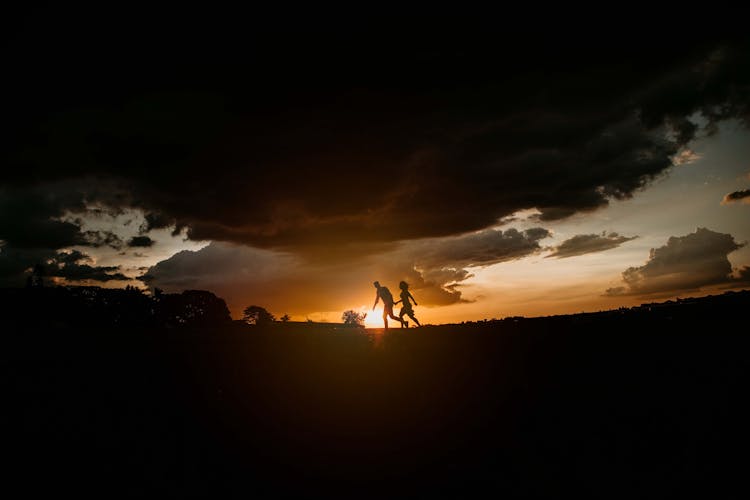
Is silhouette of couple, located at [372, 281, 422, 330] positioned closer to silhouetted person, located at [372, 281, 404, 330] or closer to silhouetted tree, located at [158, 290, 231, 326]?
silhouetted person, located at [372, 281, 404, 330]

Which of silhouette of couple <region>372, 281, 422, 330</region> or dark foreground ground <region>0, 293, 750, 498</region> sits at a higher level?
silhouette of couple <region>372, 281, 422, 330</region>

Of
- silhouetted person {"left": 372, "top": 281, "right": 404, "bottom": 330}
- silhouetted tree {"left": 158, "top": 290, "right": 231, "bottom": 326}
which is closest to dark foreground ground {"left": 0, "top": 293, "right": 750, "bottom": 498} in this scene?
silhouetted person {"left": 372, "top": 281, "right": 404, "bottom": 330}

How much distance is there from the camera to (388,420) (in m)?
8.60

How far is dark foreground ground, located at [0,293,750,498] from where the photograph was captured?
6.46 meters

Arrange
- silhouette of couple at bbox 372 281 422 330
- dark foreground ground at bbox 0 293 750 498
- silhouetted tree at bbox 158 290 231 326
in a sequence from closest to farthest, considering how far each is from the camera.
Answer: dark foreground ground at bbox 0 293 750 498 → silhouette of couple at bbox 372 281 422 330 → silhouetted tree at bbox 158 290 231 326

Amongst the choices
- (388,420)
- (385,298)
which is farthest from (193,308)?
(388,420)

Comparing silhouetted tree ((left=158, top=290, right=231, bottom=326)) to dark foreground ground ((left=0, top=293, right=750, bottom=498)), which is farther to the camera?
silhouetted tree ((left=158, top=290, right=231, bottom=326))

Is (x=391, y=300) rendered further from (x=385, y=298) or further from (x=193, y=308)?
(x=193, y=308)

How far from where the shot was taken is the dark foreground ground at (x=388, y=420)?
6465mm

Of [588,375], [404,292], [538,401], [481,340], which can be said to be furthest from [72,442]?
[404,292]

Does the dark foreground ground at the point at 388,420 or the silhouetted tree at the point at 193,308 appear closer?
the dark foreground ground at the point at 388,420

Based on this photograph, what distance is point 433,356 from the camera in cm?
1266

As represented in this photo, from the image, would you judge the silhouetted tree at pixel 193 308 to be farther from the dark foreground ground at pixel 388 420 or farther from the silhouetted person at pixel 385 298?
the dark foreground ground at pixel 388 420

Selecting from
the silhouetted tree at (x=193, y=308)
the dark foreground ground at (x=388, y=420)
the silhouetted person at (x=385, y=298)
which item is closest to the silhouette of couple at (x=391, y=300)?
the silhouetted person at (x=385, y=298)
